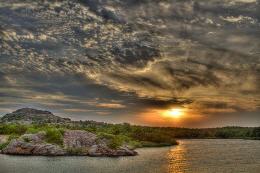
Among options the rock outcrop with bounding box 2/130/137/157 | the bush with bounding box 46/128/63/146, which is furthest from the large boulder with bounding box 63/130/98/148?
the bush with bounding box 46/128/63/146

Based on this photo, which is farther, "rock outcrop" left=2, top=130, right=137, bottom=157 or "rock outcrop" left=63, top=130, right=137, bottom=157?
"rock outcrop" left=63, top=130, right=137, bottom=157

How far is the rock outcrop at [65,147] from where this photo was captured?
104m

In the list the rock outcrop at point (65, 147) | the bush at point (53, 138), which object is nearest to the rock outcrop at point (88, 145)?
the rock outcrop at point (65, 147)

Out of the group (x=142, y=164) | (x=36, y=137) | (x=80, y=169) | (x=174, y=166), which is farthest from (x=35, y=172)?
(x=36, y=137)

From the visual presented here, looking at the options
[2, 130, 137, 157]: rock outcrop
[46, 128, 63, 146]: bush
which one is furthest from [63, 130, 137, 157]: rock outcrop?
[46, 128, 63, 146]: bush

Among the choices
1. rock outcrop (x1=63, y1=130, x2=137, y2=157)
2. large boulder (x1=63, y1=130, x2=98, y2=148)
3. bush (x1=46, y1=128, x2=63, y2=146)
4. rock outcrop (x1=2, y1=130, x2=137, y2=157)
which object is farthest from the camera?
large boulder (x1=63, y1=130, x2=98, y2=148)

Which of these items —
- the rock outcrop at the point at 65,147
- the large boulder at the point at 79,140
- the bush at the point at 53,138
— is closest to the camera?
the rock outcrop at the point at 65,147

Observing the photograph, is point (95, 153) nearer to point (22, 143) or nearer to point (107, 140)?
point (107, 140)

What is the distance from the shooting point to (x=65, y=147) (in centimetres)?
10719

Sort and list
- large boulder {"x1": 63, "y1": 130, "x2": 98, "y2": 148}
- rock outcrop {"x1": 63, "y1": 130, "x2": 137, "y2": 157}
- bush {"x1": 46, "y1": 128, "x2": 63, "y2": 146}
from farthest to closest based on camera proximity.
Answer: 1. large boulder {"x1": 63, "y1": 130, "x2": 98, "y2": 148}
2. bush {"x1": 46, "y1": 128, "x2": 63, "y2": 146}
3. rock outcrop {"x1": 63, "y1": 130, "x2": 137, "y2": 157}

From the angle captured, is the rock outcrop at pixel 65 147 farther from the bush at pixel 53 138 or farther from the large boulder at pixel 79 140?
the bush at pixel 53 138

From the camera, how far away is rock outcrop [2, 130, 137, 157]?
340ft

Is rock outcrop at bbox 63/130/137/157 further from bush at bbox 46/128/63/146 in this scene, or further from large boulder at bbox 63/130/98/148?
bush at bbox 46/128/63/146

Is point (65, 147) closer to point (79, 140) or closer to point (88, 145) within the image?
point (79, 140)
